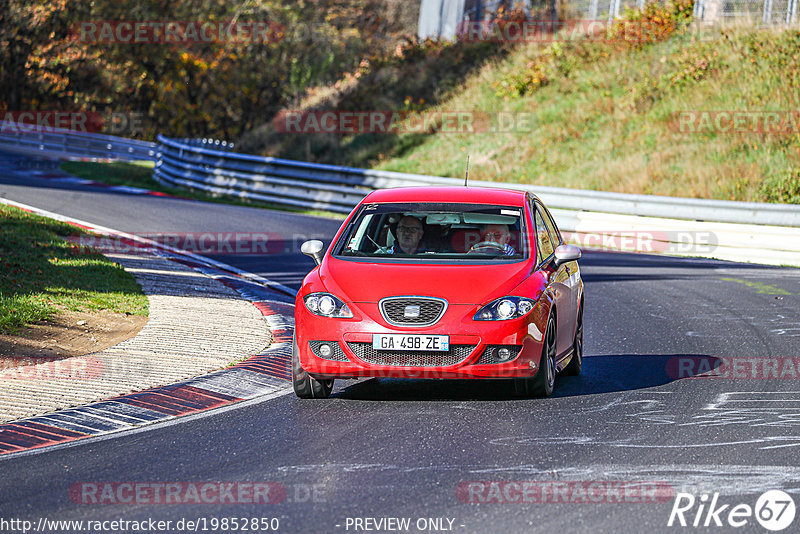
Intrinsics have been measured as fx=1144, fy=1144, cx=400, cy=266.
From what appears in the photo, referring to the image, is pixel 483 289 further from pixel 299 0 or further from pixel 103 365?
pixel 299 0

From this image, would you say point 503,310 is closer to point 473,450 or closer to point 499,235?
point 499,235

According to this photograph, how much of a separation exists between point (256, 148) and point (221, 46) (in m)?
15.3

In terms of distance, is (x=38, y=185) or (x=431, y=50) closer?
(x=38, y=185)

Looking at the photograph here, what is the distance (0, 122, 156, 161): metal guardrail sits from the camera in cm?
4334

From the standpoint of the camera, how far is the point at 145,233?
21.0 metres

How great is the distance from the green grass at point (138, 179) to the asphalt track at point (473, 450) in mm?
18278

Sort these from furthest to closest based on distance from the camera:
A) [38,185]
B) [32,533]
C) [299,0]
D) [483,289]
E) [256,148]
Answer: [299,0], [256,148], [38,185], [483,289], [32,533]

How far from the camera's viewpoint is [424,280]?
8406 mm

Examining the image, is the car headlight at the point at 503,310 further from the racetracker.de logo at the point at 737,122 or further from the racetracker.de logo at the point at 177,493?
the racetracker.de logo at the point at 737,122

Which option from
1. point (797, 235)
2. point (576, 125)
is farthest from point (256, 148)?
point (797, 235)

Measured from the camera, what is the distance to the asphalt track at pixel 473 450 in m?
5.77

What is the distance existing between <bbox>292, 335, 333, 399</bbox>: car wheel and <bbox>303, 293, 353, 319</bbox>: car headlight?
0.28 meters

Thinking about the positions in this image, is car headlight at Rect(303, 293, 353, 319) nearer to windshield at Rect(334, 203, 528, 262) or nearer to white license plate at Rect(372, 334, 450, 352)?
white license plate at Rect(372, 334, 450, 352)

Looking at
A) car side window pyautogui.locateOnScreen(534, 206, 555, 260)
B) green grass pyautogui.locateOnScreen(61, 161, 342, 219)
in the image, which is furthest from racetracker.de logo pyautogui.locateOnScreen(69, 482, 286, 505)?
green grass pyautogui.locateOnScreen(61, 161, 342, 219)
